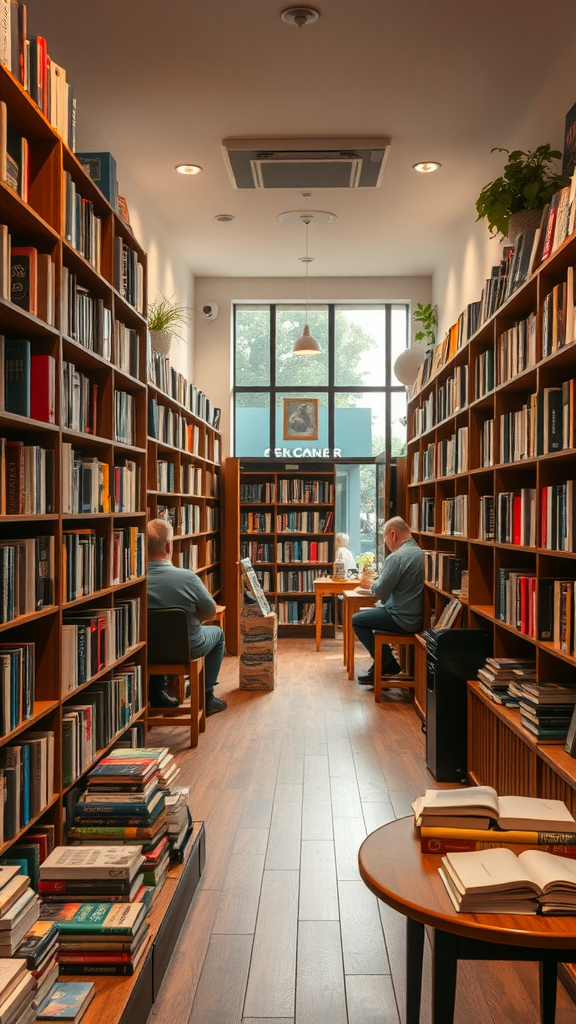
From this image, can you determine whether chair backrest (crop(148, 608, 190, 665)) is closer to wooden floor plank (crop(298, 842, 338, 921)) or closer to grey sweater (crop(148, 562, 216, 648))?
grey sweater (crop(148, 562, 216, 648))

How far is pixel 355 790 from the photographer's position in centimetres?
428

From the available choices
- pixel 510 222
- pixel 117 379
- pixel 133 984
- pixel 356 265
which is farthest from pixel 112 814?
pixel 356 265

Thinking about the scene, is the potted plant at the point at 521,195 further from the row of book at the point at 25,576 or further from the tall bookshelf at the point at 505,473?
the row of book at the point at 25,576

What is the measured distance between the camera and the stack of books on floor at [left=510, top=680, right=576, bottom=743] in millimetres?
3053

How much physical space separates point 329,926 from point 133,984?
851 mm

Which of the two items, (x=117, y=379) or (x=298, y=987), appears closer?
(x=298, y=987)

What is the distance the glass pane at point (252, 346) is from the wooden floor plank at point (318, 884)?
6.81 m

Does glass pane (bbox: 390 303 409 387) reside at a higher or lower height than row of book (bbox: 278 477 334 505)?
higher

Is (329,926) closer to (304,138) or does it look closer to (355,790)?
(355,790)

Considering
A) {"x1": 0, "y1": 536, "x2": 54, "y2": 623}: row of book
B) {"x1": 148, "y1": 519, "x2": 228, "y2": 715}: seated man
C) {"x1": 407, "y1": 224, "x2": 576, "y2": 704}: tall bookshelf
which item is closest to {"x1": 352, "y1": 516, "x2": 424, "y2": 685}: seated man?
{"x1": 407, "y1": 224, "x2": 576, "y2": 704}: tall bookshelf

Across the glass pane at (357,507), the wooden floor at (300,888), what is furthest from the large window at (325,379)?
the wooden floor at (300,888)

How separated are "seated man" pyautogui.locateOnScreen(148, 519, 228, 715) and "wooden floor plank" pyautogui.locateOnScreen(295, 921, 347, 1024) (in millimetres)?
2520

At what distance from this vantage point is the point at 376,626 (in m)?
6.54

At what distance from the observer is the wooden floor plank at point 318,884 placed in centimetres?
294
